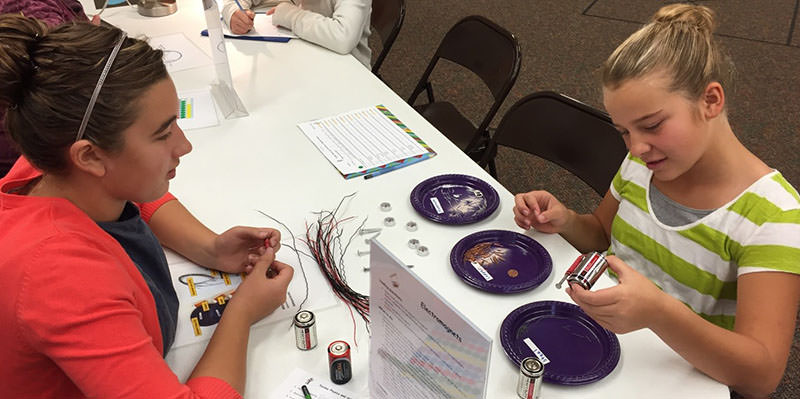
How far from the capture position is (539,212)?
1306 millimetres

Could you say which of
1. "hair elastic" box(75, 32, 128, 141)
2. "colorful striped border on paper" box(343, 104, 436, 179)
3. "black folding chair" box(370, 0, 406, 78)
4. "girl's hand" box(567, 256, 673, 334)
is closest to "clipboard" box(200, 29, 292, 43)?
"black folding chair" box(370, 0, 406, 78)

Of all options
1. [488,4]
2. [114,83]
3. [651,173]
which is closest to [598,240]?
[651,173]

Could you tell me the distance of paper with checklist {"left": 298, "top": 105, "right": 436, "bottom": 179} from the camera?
1.57m

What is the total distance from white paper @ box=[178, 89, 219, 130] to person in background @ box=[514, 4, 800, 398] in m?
0.95

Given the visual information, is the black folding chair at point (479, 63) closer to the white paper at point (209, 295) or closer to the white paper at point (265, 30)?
the white paper at point (265, 30)

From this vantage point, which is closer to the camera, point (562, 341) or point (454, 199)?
point (562, 341)

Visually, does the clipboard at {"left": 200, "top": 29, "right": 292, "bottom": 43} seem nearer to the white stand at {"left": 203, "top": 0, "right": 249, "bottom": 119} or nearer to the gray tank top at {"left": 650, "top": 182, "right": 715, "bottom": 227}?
the white stand at {"left": 203, "top": 0, "right": 249, "bottom": 119}

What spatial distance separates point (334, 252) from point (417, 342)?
490 mm

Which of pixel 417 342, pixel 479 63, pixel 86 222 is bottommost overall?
pixel 479 63

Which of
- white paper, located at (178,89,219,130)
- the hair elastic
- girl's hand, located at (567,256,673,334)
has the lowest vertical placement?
white paper, located at (178,89,219,130)

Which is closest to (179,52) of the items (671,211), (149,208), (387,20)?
(387,20)

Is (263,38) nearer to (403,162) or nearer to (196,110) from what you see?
(196,110)

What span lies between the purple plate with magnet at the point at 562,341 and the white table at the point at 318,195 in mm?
21

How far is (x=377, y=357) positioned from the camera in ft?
3.08
